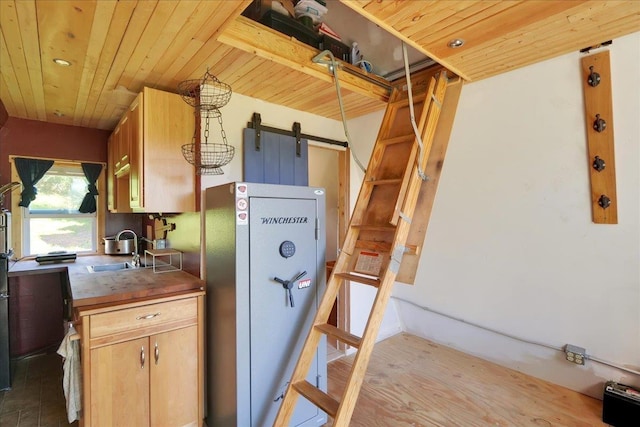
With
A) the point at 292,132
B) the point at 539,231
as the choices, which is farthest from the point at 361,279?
the point at 539,231

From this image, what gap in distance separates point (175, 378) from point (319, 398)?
0.98m

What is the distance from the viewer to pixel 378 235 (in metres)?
2.08

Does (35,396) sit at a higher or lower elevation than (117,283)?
lower

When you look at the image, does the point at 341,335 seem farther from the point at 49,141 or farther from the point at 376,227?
the point at 49,141

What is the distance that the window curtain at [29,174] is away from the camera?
3.14 meters

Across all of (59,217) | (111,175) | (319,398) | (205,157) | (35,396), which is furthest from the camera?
(59,217)

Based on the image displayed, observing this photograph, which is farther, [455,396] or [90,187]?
[90,187]

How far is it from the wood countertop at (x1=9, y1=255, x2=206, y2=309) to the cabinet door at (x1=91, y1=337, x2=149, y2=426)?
0.90ft

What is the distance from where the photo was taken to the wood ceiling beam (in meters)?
1.71

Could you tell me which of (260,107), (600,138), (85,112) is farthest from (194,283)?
(600,138)

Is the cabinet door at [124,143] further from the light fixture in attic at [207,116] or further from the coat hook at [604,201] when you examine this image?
the coat hook at [604,201]

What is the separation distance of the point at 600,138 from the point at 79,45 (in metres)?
3.23

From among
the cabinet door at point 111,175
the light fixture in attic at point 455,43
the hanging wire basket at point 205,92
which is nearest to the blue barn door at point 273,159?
the hanging wire basket at point 205,92

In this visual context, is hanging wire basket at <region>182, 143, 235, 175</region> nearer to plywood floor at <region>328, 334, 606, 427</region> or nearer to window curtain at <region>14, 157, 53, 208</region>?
plywood floor at <region>328, 334, 606, 427</region>
